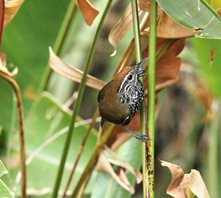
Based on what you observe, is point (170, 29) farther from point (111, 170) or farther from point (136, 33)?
point (111, 170)

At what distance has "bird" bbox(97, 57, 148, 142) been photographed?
0.91 m

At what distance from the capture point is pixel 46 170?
1.61 m

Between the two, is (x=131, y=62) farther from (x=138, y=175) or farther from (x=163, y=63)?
(x=138, y=175)

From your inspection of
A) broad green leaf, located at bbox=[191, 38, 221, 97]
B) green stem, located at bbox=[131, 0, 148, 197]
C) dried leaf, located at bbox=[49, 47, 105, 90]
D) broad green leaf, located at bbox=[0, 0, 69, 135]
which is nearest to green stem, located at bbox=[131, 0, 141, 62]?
green stem, located at bbox=[131, 0, 148, 197]

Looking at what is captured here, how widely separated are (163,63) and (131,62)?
66 mm

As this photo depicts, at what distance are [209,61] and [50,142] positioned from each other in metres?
0.44

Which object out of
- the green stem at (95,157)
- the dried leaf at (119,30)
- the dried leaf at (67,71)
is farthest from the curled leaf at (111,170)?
the dried leaf at (119,30)

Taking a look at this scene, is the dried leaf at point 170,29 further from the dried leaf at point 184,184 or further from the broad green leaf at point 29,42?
the broad green leaf at point 29,42

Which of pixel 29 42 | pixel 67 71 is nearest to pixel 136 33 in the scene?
pixel 67 71

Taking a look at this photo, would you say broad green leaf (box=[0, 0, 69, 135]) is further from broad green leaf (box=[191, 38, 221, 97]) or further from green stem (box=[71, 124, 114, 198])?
green stem (box=[71, 124, 114, 198])

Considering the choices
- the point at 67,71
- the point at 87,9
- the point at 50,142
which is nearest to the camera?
the point at 87,9

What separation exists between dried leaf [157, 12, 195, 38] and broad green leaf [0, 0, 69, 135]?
0.60 metres

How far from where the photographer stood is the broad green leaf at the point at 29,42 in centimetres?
156

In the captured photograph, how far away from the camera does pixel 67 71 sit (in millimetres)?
1104
